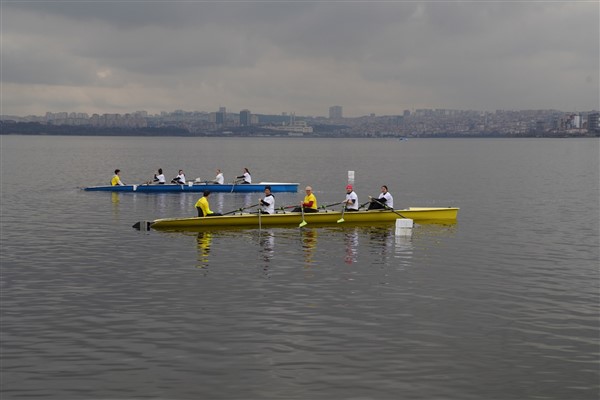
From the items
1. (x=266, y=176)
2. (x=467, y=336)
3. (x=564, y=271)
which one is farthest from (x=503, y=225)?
(x=266, y=176)

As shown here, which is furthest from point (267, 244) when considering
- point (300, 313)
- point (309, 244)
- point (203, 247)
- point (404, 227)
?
point (300, 313)

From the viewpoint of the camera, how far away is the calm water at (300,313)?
48.6 ft

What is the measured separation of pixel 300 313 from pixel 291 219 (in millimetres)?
17354

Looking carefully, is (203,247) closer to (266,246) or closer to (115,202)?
(266,246)

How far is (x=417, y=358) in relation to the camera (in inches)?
639

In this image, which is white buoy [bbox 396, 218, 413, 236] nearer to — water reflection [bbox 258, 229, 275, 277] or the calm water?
the calm water

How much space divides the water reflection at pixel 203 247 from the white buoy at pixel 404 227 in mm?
9433

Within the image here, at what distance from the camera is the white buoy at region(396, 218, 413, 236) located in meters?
34.4

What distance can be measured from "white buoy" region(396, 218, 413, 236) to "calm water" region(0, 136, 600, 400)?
791mm

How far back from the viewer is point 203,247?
1220 inches

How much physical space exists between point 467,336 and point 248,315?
6115 mm

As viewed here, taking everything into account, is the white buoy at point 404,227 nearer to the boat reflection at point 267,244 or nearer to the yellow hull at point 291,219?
the yellow hull at point 291,219

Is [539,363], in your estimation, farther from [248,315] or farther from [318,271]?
[318,271]

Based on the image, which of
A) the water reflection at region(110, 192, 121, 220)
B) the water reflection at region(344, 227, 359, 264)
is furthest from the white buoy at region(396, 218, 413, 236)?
the water reflection at region(110, 192, 121, 220)
